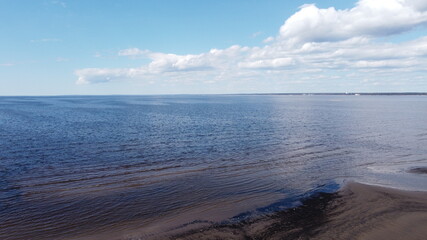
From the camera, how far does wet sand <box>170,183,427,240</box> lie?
12289 millimetres

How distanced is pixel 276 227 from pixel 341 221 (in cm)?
332

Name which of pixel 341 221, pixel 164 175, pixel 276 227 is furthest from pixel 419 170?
pixel 164 175

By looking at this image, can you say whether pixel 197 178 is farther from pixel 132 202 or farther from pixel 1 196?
pixel 1 196

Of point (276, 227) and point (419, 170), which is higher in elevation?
point (276, 227)

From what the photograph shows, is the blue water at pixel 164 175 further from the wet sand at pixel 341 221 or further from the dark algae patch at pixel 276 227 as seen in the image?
the wet sand at pixel 341 221

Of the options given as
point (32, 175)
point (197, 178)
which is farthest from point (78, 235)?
point (32, 175)

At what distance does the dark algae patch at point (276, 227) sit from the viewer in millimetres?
12258

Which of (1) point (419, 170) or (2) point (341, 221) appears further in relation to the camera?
(1) point (419, 170)

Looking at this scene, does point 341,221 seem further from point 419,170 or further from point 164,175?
point 419,170

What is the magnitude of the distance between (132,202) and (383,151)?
2809 centimetres

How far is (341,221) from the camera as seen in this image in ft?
44.4

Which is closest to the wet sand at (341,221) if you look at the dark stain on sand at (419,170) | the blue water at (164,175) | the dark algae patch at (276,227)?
the dark algae patch at (276,227)

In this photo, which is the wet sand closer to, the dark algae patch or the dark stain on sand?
the dark algae patch

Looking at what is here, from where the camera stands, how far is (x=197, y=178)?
2141cm
